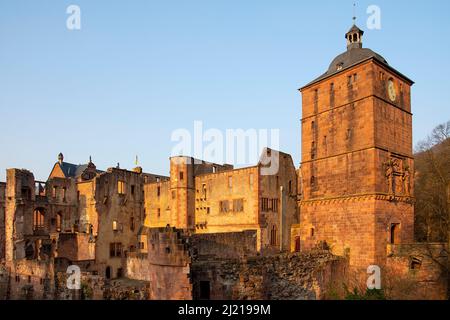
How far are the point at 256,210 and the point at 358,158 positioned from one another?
1245 cm

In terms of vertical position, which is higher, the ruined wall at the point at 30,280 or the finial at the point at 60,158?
the finial at the point at 60,158

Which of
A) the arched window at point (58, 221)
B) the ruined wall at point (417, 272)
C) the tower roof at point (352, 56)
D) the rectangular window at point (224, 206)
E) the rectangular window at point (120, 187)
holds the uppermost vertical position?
the tower roof at point (352, 56)

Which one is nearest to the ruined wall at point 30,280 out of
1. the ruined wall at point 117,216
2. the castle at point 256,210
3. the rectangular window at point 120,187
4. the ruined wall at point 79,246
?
the castle at point 256,210

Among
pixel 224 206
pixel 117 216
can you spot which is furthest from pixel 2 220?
pixel 224 206

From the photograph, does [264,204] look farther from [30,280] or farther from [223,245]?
[30,280]

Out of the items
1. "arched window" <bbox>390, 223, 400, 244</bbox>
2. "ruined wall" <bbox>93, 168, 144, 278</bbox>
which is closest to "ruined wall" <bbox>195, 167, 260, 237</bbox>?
"ruined wall" <bbox>93, 168, 144, 278</bbox>

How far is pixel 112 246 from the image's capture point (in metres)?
39.6

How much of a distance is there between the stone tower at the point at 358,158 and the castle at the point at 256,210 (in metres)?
0.07

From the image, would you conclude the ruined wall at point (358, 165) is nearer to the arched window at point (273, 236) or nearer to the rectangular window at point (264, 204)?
the rectangular window at point (264, 204)

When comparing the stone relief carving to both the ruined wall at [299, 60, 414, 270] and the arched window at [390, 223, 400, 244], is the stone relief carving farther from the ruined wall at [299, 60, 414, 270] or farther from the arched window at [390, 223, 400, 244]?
the arched window at [390, 223, 400, 244]

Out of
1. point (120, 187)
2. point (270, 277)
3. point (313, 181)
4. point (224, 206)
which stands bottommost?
point (270, 277)

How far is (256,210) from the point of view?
35.3m

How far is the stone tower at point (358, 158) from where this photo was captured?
958 inches
